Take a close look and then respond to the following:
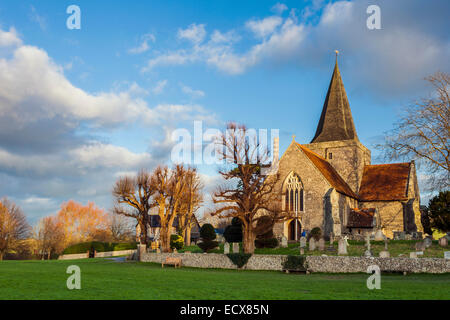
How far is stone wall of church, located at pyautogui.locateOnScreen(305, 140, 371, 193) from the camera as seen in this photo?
1693 inches

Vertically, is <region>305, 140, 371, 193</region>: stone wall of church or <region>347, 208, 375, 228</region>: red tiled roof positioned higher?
<region>305, 140, 371, 193</region>: stone wall of church

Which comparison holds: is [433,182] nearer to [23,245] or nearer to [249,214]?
[249,214]

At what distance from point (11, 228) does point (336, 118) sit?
43.2 meters

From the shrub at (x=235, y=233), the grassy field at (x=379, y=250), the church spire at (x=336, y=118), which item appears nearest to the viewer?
the grassy field at (x=379, y=250)

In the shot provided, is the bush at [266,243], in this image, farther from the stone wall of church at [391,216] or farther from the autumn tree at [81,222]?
the autumn tree at [81,222]

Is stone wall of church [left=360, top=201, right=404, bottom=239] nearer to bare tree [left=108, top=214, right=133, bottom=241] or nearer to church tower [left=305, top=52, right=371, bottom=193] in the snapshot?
church tower [left=305, top=52, right=371, bottom=193]

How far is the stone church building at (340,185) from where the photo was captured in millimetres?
36094

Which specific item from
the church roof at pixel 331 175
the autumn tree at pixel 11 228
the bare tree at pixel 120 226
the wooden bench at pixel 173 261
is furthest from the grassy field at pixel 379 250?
the bare tree at pixel 120 226

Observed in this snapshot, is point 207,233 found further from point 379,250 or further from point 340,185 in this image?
point 340,185

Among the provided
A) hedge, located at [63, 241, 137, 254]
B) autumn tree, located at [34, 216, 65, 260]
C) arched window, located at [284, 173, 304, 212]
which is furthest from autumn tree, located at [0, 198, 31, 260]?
arched window, located at [284, 173, 304, 212]

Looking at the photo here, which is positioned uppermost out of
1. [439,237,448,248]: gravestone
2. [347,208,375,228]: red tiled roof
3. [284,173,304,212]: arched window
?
[284,173,304,212]: arched window

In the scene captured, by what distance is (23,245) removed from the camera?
5369 centimetres

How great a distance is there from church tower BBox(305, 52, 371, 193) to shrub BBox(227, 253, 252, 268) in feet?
76.1
